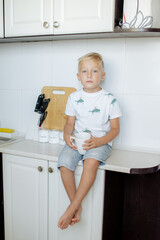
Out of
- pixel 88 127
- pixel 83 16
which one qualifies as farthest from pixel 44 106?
pixel 83 16

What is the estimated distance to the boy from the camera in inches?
53.5

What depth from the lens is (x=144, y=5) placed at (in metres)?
1.45

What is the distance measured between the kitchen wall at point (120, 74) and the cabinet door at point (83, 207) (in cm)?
41

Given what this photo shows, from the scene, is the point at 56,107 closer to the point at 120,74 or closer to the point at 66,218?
the point at 120,74

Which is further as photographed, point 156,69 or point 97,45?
point 97,45

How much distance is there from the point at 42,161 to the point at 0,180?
359mm

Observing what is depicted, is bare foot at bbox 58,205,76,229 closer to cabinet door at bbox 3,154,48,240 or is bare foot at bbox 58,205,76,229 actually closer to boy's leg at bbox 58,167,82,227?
boy's leg at bbox 58,167,82,227

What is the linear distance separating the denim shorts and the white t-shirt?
13 cm

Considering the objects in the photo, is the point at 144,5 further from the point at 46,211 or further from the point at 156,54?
the point at 46,211

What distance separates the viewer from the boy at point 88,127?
1359 mm

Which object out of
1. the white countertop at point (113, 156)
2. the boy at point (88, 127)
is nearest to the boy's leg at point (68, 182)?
the boy at point (88, 127)

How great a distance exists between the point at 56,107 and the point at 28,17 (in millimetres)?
598

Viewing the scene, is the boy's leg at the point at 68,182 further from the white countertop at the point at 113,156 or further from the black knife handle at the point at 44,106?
the black knife handle at the point at 44,106

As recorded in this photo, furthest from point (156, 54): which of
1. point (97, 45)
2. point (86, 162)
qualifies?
point (86, 162)
